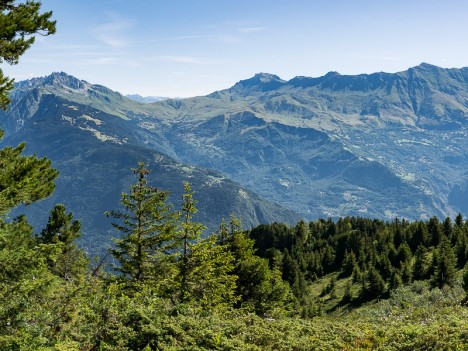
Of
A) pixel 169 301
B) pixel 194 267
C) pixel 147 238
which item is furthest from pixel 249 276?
pixel 169 301

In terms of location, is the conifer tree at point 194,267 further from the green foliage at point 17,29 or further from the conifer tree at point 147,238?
the green foliage at point 17,29

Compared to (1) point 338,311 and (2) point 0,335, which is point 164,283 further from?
(1) point 338,311

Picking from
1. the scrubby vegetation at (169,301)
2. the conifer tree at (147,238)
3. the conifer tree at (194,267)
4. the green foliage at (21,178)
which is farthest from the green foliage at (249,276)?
the green foliage at (21,178)

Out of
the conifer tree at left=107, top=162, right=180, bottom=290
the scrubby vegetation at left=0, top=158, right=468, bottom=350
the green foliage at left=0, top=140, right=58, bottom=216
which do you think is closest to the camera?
the scrubby vegetation at left=0, top=158, right=468, bottom=350

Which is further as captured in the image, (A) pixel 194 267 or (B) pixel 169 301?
(A) pixel 194 267

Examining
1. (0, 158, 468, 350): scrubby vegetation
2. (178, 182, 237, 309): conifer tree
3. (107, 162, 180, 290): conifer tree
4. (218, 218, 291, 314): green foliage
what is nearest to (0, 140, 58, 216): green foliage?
(0, 158, 468, 350): scrubby vegetation

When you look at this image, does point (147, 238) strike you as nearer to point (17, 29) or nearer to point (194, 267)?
point (194, 267)

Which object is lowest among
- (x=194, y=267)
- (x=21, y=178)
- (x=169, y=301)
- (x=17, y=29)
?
(x=194, y=267)

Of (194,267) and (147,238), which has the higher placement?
(147,238)

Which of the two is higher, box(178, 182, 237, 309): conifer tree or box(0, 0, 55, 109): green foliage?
box(0, 0, 55, 109): green foliage

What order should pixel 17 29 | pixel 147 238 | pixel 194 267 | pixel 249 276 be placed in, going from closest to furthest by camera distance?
pixel 17 29 → pixel 194 267 → pixel 147 238 → pixel 249 276

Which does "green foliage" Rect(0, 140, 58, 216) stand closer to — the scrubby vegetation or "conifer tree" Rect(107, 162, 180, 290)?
the scrubby vegetation

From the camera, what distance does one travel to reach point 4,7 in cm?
Result: 1750

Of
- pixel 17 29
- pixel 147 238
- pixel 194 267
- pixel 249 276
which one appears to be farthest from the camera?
pixel 249 276
